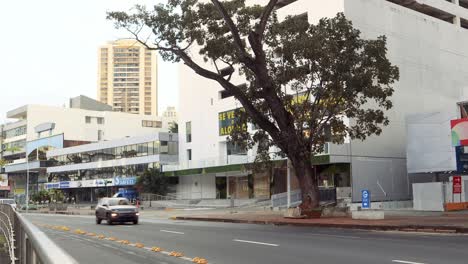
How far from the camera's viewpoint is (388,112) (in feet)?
156

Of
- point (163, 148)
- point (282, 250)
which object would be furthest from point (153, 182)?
point (282, 250)

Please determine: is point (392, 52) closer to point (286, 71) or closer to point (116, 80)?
point (286, 71)

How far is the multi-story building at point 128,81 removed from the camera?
125750 mm

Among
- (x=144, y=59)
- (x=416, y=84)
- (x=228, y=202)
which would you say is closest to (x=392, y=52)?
(x=416, y=84)

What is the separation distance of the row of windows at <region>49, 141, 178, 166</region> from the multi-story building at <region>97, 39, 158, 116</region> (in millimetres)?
34507

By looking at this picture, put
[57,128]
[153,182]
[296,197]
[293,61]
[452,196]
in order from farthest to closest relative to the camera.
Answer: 1. [57,128]
2. [153,182]
3. [296,197]
4. [452,196]
5. [293,61]

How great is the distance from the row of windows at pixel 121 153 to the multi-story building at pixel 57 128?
8957mm

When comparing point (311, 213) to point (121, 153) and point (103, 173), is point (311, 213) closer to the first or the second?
point (121, 153)

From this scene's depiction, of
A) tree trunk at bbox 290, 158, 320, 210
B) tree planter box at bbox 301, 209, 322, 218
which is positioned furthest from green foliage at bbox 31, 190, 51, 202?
tree planter box at bbox 301, 209, 322, 218

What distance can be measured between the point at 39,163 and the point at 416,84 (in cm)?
7208

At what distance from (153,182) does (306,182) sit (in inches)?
1613

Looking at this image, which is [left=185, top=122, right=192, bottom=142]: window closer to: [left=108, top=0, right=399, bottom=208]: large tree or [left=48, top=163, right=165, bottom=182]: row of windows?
[left=48, top=163, right=165, bottom=182]: row of windows

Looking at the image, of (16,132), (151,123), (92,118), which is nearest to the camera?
(92,118)

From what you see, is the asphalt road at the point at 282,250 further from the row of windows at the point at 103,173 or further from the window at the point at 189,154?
the row of windows at the point at 103,173
